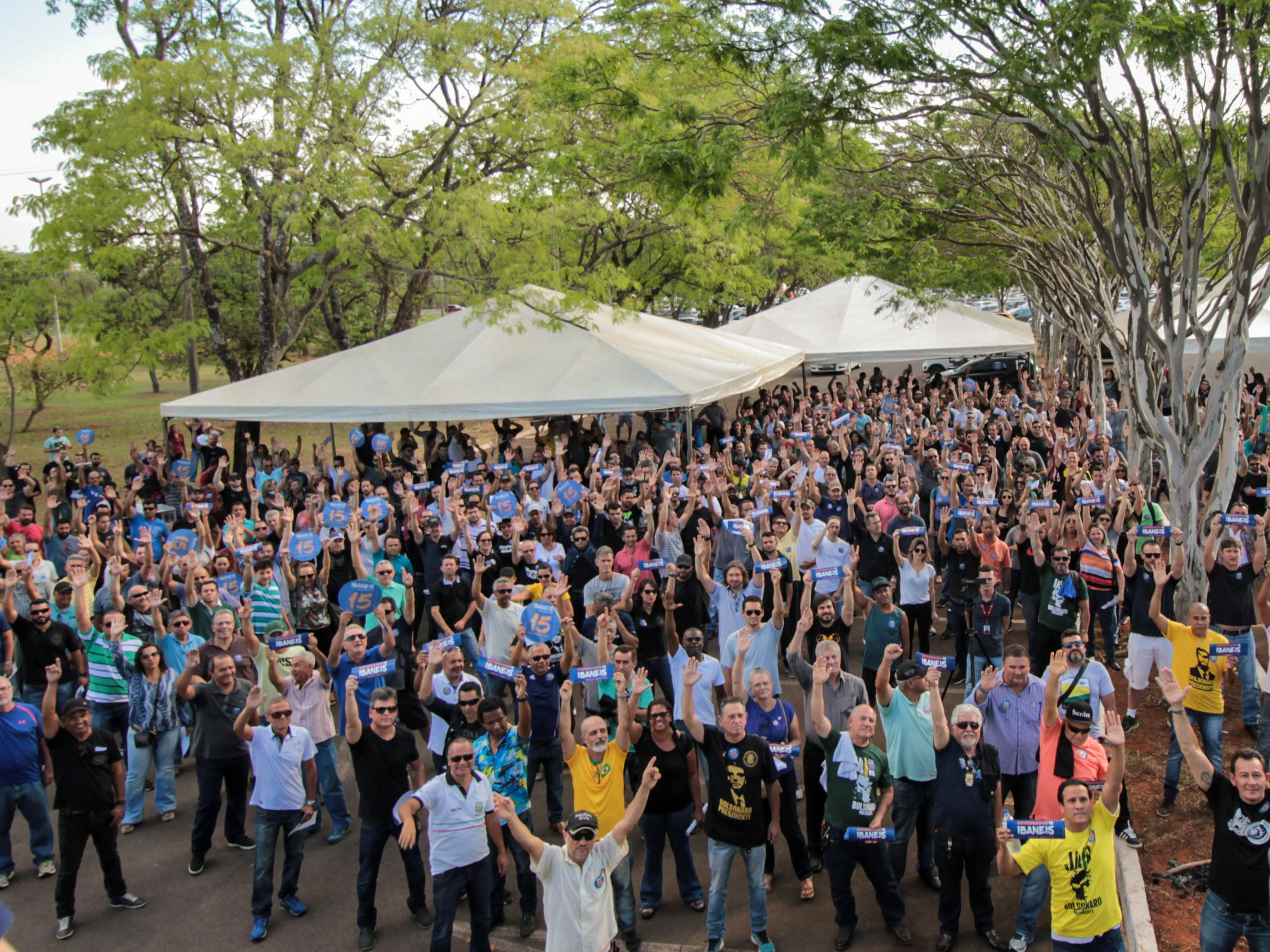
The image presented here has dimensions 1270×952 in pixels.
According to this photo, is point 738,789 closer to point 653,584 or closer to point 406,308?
point 653,584

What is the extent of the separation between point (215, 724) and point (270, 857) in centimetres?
108

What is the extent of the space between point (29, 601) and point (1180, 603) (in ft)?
33.0

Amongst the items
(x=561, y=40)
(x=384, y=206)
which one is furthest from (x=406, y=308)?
(x=561, y=40)

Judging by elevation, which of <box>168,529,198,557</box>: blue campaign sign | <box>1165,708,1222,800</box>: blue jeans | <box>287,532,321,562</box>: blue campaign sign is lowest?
<box>1165,708,1222,800</box>: blue jeans

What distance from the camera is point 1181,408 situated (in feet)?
29.9

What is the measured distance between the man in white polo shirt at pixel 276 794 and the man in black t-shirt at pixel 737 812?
103 inches

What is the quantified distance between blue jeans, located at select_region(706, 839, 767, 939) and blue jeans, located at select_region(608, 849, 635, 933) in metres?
0.47

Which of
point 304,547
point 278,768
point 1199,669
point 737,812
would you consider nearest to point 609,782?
point 737,812

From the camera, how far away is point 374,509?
1117 centimetres

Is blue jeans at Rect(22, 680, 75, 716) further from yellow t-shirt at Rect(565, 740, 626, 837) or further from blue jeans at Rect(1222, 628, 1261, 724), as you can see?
blue jeans at Rect(1222, 628, 1261, 724)

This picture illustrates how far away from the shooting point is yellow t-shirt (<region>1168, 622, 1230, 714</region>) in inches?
277

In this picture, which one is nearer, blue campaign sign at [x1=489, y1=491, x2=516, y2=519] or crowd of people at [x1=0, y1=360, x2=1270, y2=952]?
crowd of people at [x1=0, y1=360, x2=1270, y2=952]

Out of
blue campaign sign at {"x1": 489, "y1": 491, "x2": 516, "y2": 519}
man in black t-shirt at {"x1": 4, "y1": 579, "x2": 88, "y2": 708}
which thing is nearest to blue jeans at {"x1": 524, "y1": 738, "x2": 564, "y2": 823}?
man in black t-shirt at {"x1": 4, "y1": 579, "x2": 88, "y2": 708}

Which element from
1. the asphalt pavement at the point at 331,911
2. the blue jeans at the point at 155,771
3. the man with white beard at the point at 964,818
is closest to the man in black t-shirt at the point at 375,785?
the asphalt pavement at the point at 331,911
